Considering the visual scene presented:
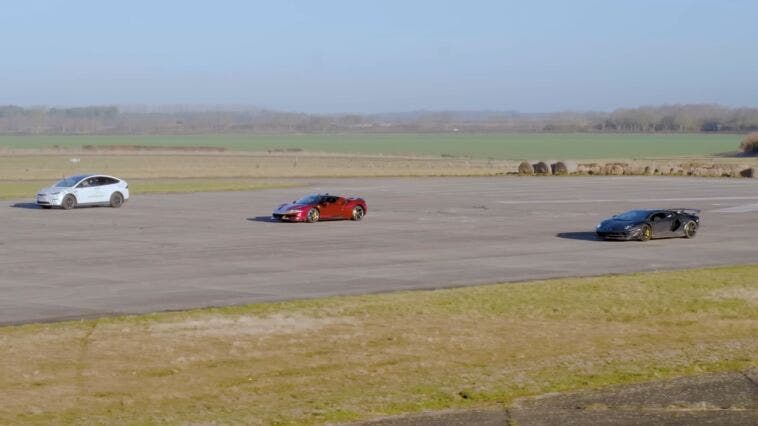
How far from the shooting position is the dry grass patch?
1591 cm

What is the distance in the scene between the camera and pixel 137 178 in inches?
3253

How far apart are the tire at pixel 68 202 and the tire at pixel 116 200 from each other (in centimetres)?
177

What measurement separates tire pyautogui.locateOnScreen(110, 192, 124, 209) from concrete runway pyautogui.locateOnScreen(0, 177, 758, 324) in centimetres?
77

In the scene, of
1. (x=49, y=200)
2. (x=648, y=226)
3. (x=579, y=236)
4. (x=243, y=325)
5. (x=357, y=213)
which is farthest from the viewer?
(x=49, y=200)

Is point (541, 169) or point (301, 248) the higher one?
point (301, 248)

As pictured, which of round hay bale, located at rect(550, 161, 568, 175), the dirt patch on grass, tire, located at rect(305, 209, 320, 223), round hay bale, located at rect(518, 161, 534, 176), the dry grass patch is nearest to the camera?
the dry grass patch

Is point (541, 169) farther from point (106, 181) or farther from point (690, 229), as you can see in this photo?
point (690, 229)

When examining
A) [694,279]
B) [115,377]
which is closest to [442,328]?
[115,377]

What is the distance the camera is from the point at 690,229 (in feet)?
129

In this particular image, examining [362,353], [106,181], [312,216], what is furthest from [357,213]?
[362,353]

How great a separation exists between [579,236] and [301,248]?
34.9 ft

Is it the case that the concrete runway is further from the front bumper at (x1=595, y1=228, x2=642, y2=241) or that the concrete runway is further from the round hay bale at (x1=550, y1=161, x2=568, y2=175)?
the round hay bale at (x1=550, y1=161, x2=568, y2=175)

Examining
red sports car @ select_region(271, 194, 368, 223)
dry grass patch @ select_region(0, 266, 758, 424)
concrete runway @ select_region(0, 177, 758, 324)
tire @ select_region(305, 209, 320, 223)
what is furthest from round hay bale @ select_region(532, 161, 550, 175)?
dry grass patch @ select_region(0, 266, 758, 424)

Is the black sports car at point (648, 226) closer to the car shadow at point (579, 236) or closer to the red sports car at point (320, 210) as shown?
the car shadow at point (579, 236)
